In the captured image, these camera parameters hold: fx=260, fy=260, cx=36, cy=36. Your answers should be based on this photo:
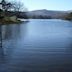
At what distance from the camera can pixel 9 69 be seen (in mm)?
7918

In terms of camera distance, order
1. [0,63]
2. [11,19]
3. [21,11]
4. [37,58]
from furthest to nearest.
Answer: [21,11]
[11,19]
[37,58]
[0,63]

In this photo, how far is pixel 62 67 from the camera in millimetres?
8203

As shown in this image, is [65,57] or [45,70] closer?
[45,70]

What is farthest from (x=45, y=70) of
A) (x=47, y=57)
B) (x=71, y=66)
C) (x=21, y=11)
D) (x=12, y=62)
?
(x=21, y=11)

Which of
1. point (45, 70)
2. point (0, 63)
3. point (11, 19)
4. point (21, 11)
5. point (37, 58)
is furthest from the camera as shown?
point (21, 11)

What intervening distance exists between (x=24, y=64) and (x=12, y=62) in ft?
1.88

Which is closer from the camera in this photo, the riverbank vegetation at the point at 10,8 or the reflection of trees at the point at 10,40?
the reflection of trees at the point at 10,40

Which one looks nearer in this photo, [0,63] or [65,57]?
[0,63]

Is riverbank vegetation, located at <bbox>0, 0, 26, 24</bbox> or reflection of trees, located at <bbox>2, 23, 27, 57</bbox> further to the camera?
riverbank vegetation, located at <bbox>0, 0, 26, 24</bbox>

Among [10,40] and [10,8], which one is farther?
[10,8]

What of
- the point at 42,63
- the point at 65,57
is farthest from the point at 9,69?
the point at 65,57

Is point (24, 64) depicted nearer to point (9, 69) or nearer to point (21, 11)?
point (9, 69)

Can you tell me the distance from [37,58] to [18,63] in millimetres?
1220

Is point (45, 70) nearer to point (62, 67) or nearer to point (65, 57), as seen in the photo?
point (62, 67)
